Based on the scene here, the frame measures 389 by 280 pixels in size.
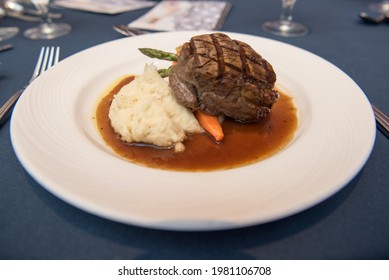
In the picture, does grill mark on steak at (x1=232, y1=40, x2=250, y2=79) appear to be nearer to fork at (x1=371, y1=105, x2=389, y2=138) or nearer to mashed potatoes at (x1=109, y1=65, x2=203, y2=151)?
mashed potatoes at (x1=109, y1=65, x2=203, y2=151)

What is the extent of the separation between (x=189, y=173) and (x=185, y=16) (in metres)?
3.72

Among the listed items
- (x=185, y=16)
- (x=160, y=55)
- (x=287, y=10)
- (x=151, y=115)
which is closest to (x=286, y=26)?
(x=287, y=10)

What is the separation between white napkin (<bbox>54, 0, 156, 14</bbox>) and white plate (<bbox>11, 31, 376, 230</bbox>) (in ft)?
8.53

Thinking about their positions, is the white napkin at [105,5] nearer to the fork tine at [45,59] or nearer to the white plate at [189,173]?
the fork tine at [45,59]

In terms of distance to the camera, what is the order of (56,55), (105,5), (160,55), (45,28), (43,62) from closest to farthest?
(160,55)
(43,62)
(56,55)
(45,28)
(105,5)

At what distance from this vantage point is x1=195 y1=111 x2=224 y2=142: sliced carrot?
2.76m

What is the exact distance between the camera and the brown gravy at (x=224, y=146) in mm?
2467

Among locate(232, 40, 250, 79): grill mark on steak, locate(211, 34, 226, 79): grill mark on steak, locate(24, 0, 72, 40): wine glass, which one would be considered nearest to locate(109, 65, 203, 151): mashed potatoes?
locate(211, 34, 226, 79): grill mark on steak

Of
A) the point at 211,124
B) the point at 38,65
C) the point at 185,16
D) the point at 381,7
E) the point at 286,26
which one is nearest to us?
the point at 211,124

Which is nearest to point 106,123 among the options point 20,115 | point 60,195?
point 20,115

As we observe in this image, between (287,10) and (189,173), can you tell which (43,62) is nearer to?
(189,173)

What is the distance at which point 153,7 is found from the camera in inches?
219

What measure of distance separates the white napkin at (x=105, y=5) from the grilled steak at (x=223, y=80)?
3066 millimetres

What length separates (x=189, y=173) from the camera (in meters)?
2.06
